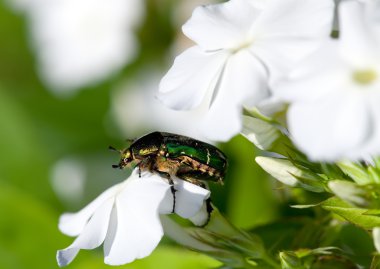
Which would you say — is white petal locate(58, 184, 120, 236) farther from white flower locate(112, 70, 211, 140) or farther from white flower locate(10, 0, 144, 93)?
white flower locate(10, 0, 144, 93)

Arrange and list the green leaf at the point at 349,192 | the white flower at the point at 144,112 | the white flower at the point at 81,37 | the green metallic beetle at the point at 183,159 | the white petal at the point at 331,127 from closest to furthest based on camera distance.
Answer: the white petal at the point at 331,127, the green leaf at the point at 349,192, the green metallic beetle at the point at 183,159, the white flower at the point at 144,112, the white flower at the point at 81,37

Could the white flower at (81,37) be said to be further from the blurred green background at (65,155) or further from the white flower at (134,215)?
the white flower at (134,215)

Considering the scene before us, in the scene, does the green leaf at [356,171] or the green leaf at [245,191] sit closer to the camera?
the green leaf at [356,171]

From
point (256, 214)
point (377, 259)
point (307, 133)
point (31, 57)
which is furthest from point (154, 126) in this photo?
point (307, 133)

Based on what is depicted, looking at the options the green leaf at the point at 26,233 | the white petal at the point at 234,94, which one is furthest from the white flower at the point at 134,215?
the green leaf at the point at 26,233

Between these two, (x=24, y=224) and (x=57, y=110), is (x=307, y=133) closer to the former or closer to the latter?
(x=24, y=224)

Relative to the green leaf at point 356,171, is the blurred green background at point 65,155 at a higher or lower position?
lower
